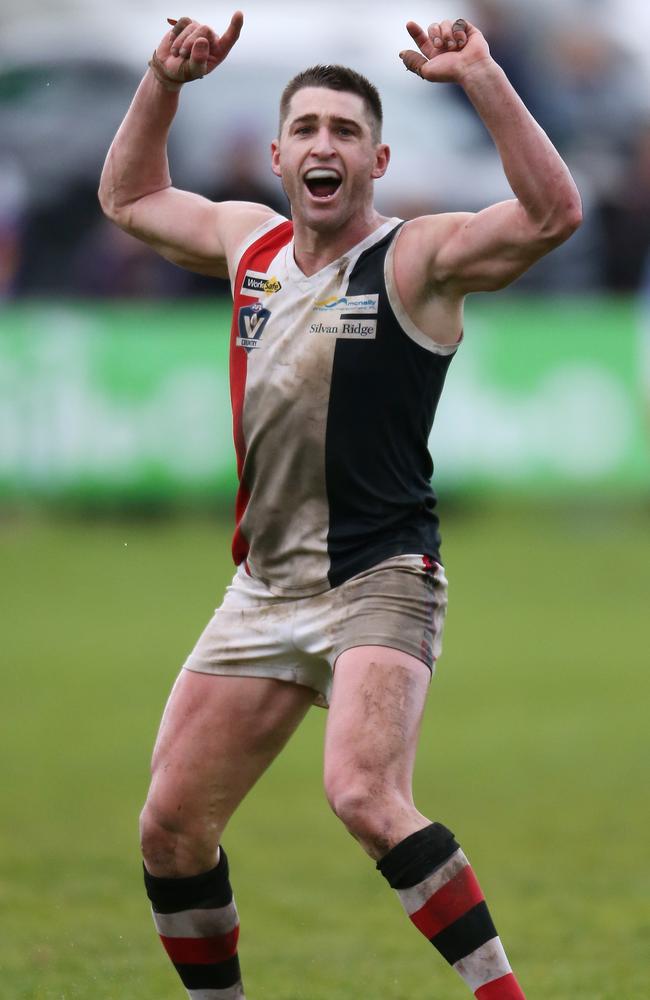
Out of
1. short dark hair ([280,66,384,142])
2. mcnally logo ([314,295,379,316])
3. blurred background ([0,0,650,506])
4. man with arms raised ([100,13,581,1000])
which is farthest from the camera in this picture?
blurred background ([0,0,650,506])

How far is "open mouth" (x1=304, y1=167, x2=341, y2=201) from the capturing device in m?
5.35

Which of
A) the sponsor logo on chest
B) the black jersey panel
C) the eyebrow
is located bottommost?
the black jersey panel

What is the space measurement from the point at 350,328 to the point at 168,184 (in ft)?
3.71

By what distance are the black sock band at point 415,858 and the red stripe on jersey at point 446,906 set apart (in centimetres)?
7

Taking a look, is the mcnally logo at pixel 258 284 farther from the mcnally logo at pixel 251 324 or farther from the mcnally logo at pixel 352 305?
the mcnally logo at pixel 352 305

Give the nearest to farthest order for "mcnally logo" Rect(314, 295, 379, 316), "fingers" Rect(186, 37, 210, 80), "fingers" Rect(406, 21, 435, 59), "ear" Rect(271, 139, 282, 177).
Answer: "fingers" Rect(406, 21, 435, 59) → "mcnally logo" Rect(314, 295, 379, 316) → "ear" Rect(271, 139, 282, 177) → "fingers" Rect(186, 37, 210, 80)

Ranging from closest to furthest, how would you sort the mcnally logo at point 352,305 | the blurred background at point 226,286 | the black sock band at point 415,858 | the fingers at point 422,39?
1. the black sock band at point 415,858
2. the fingers at point 422,39
3. the mcnally logo at point 352,305
4. the blurred background at point 226,286

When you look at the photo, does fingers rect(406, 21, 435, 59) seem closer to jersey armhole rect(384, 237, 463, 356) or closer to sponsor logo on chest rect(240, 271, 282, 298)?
jersey armhole rect(384, 237, 463, 356)

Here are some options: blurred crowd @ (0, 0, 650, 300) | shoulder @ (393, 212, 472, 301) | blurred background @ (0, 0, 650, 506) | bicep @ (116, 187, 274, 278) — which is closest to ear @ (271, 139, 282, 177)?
bicep @ (116, 187, 274, 278)

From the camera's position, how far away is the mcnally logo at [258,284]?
18.3 feet

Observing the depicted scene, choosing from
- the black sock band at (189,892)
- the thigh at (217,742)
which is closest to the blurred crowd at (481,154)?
the thigh at (217,742)

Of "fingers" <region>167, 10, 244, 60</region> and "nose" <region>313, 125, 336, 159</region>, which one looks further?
"fingers" <region>167, 10, 244, 60</region>

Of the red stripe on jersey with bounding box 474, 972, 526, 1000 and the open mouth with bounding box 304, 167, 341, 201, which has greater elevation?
the open mouth with bounding box 304, 167, 341, 201

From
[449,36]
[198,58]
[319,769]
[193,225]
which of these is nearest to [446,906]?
[193,225]
